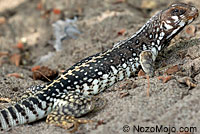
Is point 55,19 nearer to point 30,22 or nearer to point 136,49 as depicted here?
point 30,22

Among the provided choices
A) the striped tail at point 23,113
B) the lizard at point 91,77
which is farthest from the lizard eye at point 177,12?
the striped tail at point 23,113

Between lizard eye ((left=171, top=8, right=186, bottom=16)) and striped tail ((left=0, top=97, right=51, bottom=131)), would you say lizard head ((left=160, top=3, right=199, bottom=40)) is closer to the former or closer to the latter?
lizard eye ((left=171, top=8, right=186, bottom=16))

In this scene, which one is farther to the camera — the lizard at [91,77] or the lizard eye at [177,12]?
the lizard eye at [177,12]

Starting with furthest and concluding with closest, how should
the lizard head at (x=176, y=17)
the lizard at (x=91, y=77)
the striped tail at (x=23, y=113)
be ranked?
the lizard head at (x=176, y=17), the lizard at (x=91, y=77), the striped tail at (x=23, y=113)

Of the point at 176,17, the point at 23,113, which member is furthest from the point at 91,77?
the point at 176,17

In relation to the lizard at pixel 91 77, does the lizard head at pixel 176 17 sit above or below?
above

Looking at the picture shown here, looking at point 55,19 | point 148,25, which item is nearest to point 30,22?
point 55,19

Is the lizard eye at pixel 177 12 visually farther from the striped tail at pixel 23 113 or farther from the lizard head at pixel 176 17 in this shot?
the striped tail at pixel 23 113
